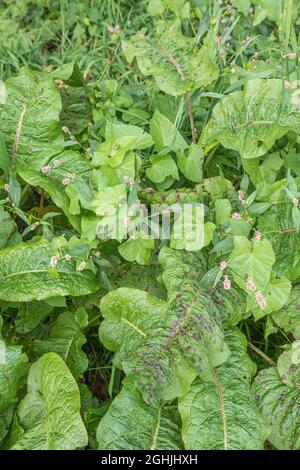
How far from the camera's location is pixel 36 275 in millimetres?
2031

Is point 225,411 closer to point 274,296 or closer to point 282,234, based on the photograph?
point 274,296

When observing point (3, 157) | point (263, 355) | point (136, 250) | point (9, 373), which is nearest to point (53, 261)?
point (136, 250)

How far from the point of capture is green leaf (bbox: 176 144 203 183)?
2.22 m

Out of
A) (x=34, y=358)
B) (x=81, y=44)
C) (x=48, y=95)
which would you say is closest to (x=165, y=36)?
(x=48, y=95)

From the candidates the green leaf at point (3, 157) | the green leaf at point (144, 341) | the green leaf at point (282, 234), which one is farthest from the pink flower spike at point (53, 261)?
the green leaf at point (282, 234)

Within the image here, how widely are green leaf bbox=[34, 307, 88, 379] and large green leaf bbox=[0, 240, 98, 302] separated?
14cm

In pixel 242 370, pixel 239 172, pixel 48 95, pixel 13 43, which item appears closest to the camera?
pixel 242 370

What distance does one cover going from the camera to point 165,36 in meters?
2.34

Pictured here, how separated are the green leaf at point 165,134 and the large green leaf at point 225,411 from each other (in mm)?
792

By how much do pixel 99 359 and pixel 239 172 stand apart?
39.0 inches

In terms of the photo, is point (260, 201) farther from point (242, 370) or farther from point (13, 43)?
point (13, 43)

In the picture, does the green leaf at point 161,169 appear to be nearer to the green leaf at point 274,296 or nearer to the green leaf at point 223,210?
the green leaf at point 223,210

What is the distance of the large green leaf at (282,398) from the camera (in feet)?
6.27

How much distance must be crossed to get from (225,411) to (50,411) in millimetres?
544
